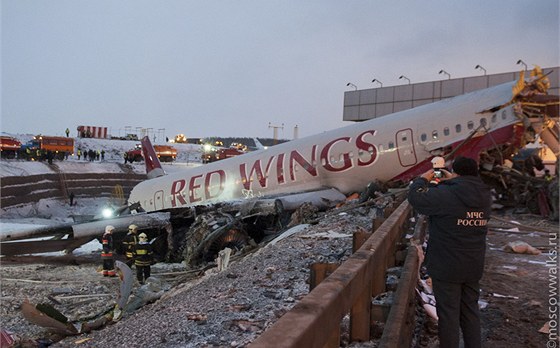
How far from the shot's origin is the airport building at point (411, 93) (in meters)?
29.7

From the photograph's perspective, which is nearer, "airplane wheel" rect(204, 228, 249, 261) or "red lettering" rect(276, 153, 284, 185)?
"airplane wheel" rect(204, 228, 249, 261)

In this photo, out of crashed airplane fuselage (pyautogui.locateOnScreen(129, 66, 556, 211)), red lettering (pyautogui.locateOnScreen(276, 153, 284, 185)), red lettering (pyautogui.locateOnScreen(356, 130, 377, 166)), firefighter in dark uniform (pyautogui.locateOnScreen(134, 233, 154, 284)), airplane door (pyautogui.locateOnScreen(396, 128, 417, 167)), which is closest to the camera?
firefighter in dark uniform (pyautogui.locateOnScreen(134, 233, 154, 284))

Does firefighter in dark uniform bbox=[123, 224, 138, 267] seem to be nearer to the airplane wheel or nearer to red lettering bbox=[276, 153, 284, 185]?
the airplane wheel

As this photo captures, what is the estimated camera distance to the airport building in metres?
29.7

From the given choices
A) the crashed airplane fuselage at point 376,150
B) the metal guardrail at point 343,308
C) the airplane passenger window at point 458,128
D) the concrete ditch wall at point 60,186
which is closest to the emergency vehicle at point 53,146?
the concrete ditch wall at point 60,186

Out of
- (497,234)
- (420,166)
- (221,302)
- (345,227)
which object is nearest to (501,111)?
(420,166)

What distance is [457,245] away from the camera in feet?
11.3

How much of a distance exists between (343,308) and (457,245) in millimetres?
1741

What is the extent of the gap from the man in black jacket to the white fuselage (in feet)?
35.5

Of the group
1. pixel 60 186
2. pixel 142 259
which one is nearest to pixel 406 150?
pixel 142 259

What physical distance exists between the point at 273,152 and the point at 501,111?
24.7 feet

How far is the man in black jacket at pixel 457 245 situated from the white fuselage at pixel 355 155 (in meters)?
10.8

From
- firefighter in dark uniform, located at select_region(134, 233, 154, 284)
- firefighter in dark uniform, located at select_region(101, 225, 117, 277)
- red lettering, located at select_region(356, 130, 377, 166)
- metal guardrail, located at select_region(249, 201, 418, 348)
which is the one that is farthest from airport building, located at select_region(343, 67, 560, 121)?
metal guardrail, located at select_region(249, 201, 418, 348)

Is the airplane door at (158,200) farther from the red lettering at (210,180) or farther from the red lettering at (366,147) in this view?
the red lettering at (366,147)
